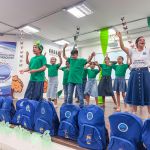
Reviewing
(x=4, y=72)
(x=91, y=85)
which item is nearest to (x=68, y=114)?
(x=91, y=85)

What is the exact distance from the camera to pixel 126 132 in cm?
136

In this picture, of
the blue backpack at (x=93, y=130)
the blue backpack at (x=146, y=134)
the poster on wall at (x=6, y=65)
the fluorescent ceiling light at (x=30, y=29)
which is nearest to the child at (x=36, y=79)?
the blue backpack at (x=93, y=130)

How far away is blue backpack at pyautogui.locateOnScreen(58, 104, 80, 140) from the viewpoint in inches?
70.5

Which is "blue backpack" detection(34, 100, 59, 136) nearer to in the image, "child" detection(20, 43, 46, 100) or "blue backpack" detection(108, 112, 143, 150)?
"child" detection(20, 43, 46, 100)

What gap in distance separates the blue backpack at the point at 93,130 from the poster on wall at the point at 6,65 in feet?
18.6

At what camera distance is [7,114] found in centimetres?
246

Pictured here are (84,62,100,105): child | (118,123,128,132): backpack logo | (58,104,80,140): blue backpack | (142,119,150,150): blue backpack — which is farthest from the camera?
(84,62,100,105): child

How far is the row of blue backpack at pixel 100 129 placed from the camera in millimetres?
1317

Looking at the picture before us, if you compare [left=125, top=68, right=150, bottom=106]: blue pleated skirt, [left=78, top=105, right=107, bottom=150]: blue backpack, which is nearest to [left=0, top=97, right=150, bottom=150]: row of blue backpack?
[left=78, top=105, right=107, bottom=150]: blue backpack

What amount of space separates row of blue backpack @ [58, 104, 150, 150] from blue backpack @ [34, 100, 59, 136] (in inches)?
3.6

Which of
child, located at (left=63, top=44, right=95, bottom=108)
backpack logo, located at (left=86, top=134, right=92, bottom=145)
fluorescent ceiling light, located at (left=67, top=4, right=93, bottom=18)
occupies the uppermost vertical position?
fluorescent ceiling light, located at (left=67, top=4, right=93, bottom=18)

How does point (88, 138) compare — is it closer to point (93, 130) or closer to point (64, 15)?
point (93, 130)

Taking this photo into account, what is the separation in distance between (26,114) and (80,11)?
3310 mm

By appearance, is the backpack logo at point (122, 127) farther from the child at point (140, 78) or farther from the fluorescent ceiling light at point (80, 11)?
the fluorescent ceiling light at point (80, 11)
